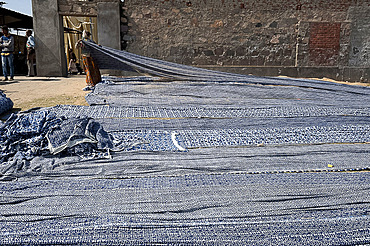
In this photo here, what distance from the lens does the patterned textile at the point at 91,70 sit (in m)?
5.18

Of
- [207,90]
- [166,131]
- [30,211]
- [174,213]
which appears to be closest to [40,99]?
[207,90]

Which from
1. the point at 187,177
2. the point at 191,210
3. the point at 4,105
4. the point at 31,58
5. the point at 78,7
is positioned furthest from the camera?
the point at 31,58

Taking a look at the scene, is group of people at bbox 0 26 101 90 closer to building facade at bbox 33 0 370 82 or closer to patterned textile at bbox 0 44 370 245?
building facade at bbox 33 0 370 82

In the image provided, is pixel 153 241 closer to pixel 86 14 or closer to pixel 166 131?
pixel 166 131

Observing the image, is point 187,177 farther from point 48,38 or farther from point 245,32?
point 48,38

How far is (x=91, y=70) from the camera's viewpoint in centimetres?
524

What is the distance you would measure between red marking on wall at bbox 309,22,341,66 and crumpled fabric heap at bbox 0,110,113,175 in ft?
25.3

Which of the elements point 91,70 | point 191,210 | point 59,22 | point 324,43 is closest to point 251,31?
point 324,43

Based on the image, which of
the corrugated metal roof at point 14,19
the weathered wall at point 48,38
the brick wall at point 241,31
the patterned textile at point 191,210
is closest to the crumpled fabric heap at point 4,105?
the patterned textile at point 191,210

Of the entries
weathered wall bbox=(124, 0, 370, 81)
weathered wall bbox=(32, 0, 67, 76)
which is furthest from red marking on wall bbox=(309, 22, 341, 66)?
weathered wall bbox=(32, 0, 67, 76)

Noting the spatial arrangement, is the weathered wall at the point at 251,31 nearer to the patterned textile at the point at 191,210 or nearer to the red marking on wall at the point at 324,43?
the red marking on wall at the point at 324,43

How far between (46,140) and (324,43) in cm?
831

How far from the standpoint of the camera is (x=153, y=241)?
121cm

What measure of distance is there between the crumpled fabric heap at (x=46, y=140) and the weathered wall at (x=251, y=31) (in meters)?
6.22
